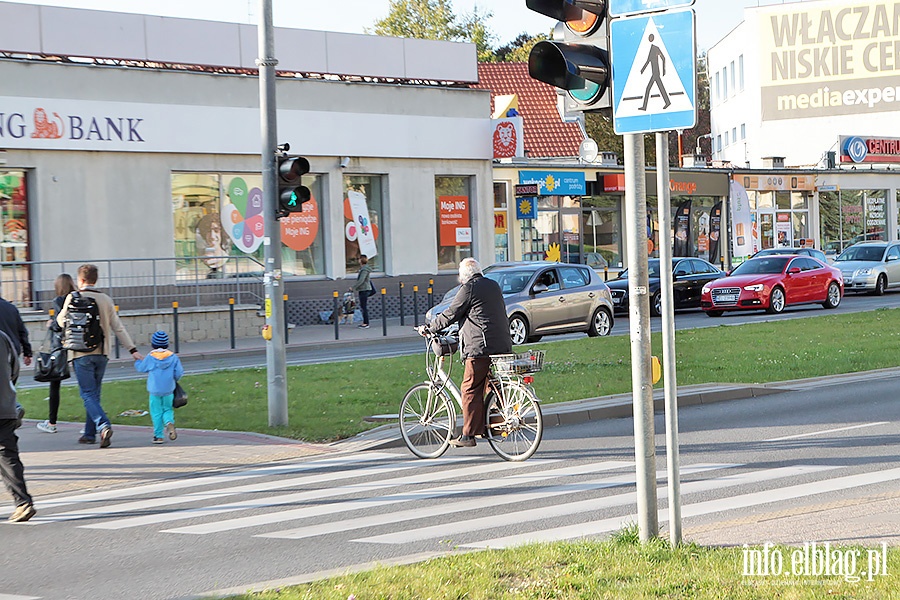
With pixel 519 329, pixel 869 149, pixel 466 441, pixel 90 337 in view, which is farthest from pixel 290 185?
pixel 869 149

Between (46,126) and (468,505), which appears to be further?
(46,126)

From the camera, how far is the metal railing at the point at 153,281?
26750 mm

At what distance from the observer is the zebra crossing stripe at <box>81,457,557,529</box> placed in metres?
9.14

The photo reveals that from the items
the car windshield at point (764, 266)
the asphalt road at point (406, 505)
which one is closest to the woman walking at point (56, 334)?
the asphalt road at point (406, 505)

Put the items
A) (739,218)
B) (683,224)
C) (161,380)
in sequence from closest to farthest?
(161,380), (683,224), (739,218)

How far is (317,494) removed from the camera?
32.6 feet

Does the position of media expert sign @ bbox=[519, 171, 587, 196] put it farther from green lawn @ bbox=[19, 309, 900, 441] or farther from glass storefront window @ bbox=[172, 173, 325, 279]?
green lawn @ bbox=[19, 309, 900, 441]

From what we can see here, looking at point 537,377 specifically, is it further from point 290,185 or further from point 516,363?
point 516,363

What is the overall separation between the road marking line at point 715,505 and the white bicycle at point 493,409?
2.03 metres

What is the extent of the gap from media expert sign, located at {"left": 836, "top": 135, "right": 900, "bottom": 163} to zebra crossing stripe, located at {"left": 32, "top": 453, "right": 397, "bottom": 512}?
48226mm

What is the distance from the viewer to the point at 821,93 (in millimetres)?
67875

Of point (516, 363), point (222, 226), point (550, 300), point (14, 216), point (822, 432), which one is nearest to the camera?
point (516, 363)

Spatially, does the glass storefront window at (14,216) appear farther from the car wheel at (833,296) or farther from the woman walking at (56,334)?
the car wheel at (833,296)

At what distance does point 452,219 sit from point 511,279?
1122 centimetres
